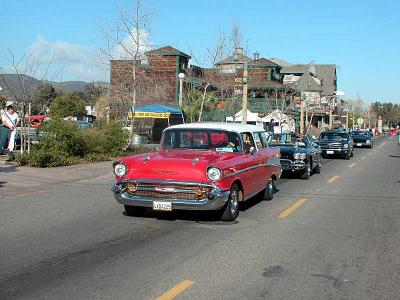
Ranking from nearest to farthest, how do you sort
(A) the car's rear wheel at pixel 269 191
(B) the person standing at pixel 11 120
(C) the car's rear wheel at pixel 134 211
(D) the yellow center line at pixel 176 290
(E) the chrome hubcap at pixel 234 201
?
(D) the yellow center line at pixel 176 290 < (E) the chrome hubcap at pixel 234 201 < (C) the car's rear wheel at pixel 134 211 < (A) the car's rear wheel at pixel 269 191 < (B) the person standing at pixel 11 120

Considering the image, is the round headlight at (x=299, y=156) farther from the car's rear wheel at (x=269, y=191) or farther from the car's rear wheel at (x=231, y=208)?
the car's rear wheel at (x=231, y=208)

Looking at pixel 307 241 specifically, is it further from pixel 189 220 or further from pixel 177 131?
pixel 177 131

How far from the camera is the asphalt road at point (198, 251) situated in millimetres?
5492

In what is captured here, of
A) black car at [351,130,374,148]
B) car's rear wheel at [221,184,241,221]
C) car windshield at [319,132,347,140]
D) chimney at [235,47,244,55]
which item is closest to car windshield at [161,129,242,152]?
car's rear wheel at [221,184,241,221]

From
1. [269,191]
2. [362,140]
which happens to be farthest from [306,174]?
[362,140]

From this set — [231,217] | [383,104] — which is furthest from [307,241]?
[383,104]

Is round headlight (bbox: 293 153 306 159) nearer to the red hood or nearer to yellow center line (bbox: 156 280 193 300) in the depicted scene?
the red hood

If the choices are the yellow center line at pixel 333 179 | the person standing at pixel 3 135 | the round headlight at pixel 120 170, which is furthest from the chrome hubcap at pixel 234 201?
the person standing at pixel 3 135

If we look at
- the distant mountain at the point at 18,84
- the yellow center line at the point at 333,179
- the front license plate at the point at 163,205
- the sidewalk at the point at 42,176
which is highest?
the distant mountain at the point at 18,84

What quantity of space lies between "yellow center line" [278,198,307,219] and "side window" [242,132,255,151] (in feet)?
4.77

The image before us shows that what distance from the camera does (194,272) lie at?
6.06 meters

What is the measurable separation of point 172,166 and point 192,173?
1.19ft

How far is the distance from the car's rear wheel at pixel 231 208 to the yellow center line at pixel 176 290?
343 centimetres

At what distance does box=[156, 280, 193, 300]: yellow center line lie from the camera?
5.15 m
